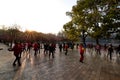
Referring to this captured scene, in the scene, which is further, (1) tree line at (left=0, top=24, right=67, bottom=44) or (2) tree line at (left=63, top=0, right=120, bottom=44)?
(1) tree line at (left=0, top=24, right=67, bottom=44)

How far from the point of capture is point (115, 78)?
1338cm

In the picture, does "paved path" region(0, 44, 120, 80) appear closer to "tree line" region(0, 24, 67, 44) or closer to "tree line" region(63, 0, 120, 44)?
"tree line" region(63, 0, 120, 44)

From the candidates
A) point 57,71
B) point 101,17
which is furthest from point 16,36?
point 57,71

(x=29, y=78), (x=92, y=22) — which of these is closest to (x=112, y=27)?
(x=92, y=22)

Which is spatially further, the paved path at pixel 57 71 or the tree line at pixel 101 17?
the tree line at pixel 101 17

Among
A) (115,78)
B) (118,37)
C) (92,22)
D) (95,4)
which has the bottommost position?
(115,78)

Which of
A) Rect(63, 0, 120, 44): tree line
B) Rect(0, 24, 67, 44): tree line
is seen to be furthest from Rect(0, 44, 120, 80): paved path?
Rect(0, 24, 67, 44): tree line

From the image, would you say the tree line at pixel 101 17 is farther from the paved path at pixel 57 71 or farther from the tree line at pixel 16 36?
the tree line at pixel 16 36

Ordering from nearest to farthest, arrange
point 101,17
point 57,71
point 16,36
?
1. point 57,71
2. point 101,17
3. point 16,36

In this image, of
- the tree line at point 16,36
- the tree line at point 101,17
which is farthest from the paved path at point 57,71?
the tree line at point 16,36

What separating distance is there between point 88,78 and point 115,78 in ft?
5.34

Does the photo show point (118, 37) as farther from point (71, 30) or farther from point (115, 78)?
point (115, 78)

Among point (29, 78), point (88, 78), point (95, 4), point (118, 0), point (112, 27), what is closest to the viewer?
point (29, 78)

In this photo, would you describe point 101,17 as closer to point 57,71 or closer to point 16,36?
point 57,71
